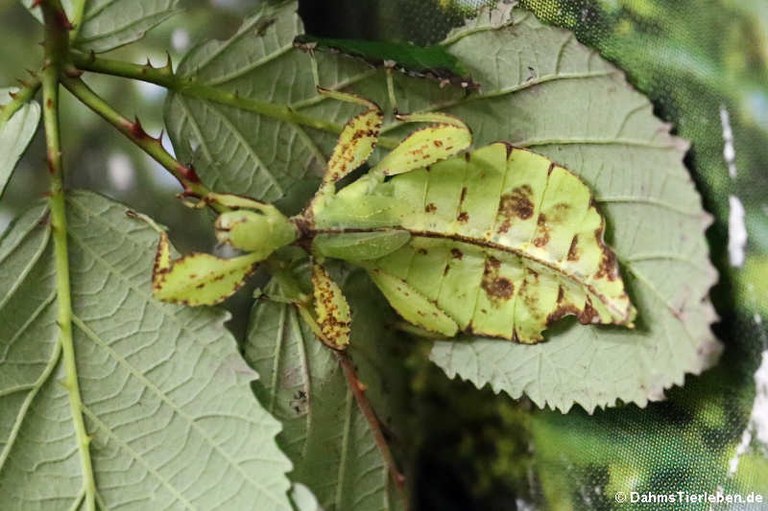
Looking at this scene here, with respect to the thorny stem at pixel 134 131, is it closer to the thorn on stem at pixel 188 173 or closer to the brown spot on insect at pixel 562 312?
the thorn on stem at pixel 188 173

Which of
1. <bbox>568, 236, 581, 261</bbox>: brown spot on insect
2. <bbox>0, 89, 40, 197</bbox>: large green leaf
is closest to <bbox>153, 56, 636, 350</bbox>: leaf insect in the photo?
<bbox>568, 236, 581, 261</bbox>: brown spot on insect

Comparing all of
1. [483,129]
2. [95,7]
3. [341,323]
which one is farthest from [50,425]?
[483,129]

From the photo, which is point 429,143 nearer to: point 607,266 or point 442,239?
→ point 442,239

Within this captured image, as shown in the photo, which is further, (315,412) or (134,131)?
(315,412)

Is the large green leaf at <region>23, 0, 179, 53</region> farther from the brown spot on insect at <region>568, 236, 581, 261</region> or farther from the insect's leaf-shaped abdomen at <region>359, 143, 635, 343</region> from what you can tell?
the brown spot on insect at <region>568, 236, 581, 261</region>

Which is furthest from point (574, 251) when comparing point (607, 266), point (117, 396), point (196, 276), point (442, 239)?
point (117, 396)

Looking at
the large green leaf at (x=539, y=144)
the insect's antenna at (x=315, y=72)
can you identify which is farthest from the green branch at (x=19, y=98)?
the insect's antenna at (x=315, y=72)

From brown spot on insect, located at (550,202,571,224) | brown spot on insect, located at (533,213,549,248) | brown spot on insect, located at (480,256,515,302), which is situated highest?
brown spot on insect, located at (550,202,571,224)
